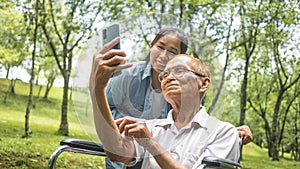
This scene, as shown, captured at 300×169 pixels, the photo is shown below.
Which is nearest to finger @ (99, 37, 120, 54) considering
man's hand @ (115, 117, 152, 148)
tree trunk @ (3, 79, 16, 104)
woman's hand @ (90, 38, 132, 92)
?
woman's hand @ (90, 38, 132, 92)

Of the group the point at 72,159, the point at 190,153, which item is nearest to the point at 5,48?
the point at 72,159

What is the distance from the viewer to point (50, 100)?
48.4 feet

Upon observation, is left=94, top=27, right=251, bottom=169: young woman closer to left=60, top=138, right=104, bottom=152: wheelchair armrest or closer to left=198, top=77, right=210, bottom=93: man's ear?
left=198, top=77, right=210, bottom=93: man's ear

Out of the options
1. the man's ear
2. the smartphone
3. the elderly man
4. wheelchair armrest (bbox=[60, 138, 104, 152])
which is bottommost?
wheelchair armrest (bbox=[60, 138, 104, 152])

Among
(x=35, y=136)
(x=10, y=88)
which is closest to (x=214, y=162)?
(x=35, y=136)

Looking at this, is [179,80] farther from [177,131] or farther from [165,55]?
[177,131]

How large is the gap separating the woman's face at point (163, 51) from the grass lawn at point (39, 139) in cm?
25

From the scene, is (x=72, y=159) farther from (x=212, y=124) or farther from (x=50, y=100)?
(x=50, y=100)

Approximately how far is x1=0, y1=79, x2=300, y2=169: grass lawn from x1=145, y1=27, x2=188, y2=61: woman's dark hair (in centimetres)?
29

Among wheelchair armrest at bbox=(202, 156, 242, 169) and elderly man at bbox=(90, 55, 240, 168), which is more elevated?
elderly man at bbox=(90, 55, 240, 168)

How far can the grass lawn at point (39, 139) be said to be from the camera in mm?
5215

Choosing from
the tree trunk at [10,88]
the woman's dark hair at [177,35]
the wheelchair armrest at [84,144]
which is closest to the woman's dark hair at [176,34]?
the woman's dark hair at [177,35]

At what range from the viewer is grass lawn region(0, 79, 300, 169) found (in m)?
5.21

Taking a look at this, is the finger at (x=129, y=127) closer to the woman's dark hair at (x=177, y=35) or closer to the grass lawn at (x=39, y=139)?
the grass lawn at (x=39, y=139)
